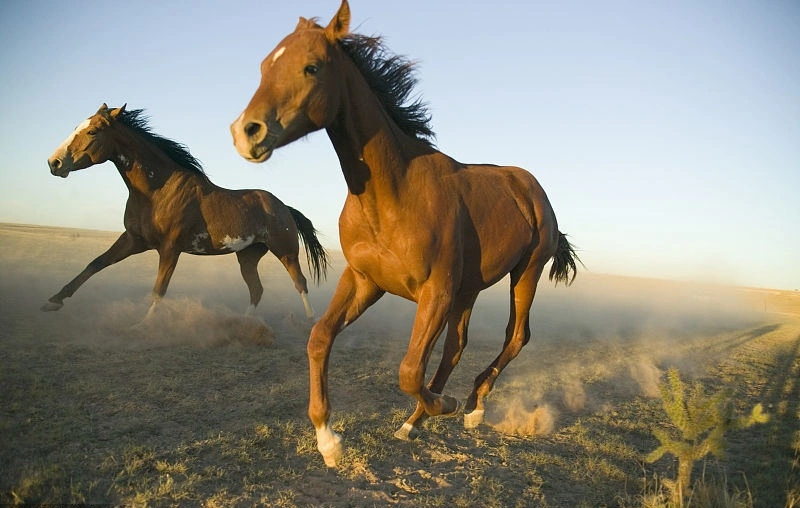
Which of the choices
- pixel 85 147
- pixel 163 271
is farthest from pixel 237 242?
pixel 85 147

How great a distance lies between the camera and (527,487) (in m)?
3.60

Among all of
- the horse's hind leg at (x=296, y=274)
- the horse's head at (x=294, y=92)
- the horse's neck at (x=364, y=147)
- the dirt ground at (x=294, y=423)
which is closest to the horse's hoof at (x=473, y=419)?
the dirt ground at (x=294, y=423)

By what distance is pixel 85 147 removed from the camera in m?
7.87

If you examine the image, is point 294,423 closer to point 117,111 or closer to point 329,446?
point 329,446

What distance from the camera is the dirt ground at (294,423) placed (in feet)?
10.7

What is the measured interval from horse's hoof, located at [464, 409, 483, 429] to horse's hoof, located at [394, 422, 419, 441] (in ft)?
2.20

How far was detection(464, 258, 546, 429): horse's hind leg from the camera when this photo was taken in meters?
4.86

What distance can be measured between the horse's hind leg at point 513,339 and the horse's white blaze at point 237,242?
574 centimetres

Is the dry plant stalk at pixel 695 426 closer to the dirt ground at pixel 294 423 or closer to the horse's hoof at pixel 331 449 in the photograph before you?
the dirt ground at pixel 294 423

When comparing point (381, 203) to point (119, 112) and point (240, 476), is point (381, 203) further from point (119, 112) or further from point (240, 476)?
point (119, 112)

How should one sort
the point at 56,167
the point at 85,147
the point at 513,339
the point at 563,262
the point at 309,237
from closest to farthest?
the point at 513,339 → the point at 563,262 → the point at 56,167 → the point at 85,147 → the point at 309,237

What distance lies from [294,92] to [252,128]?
0.37 metres

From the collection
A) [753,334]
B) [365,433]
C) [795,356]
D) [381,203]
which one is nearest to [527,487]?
[365,433]

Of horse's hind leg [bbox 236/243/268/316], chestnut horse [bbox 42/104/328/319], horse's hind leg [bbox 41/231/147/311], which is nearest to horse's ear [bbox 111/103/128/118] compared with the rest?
chestnut horse [bbox 42/104/328/319]
